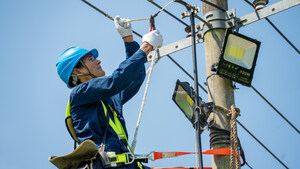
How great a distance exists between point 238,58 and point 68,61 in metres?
1.71

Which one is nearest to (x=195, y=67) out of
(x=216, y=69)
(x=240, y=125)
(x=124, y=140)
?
(x=216, y=69)

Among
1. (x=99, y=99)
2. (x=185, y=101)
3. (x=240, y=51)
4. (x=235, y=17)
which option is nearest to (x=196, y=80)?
(x=185, y=101)

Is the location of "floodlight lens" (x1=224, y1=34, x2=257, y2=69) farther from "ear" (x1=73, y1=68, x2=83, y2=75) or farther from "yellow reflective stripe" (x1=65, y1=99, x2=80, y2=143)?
"yellow reflective stripe" (x1=65, y1=99, x2=80, y2=143)

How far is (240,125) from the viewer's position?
24.2 feet

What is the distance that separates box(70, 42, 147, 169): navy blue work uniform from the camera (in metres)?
4.83

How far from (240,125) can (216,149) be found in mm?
1826

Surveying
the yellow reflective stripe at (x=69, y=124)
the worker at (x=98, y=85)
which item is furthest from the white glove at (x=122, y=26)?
the yellow reflective stripe at (x=69, y=124)

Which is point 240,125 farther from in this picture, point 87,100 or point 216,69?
point 87,100

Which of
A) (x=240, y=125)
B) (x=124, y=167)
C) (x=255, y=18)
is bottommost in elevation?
(x=124, y=167)

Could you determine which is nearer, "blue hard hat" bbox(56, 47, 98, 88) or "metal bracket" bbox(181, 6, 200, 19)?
"blue hard hat" bbox(56, 47, 98, 88)

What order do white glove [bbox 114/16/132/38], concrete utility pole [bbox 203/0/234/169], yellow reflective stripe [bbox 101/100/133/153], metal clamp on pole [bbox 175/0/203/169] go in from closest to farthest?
yellow reflective stripe [bbox 101/100/133/153] → metal clamp on pole [bbox 175/0/203/169] → white glove [bbox 114/16/132/38] → concrete utility pole [bbox 203/0/234/169]

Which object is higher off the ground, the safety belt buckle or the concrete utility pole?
the concrete utility pole

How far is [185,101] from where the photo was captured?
6102mm

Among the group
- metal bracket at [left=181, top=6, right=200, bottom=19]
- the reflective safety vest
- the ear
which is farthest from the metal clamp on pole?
the ear
